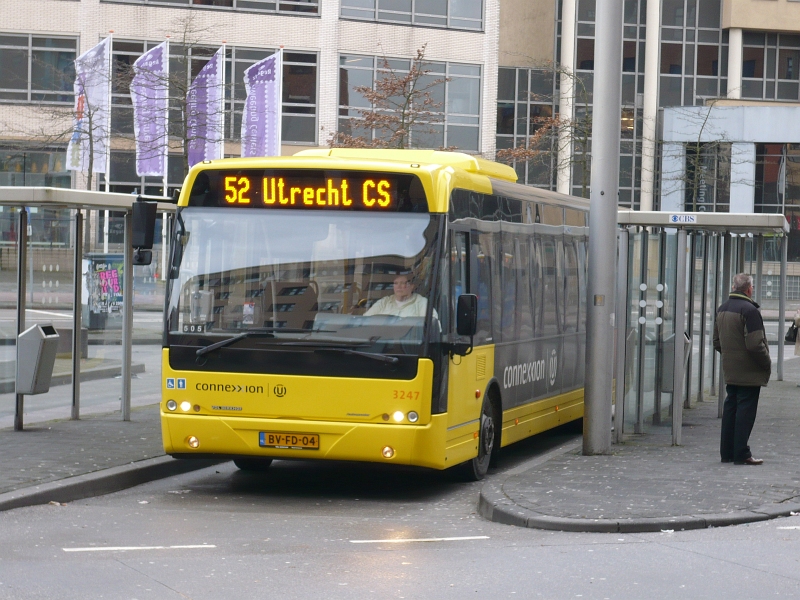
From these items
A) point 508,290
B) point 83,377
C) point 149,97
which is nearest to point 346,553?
point 508,290

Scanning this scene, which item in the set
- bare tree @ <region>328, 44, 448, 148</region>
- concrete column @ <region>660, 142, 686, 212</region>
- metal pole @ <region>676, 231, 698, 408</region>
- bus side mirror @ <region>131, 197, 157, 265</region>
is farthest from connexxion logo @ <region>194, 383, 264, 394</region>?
concrete column @ <region>660, 142, 686, 212</region>

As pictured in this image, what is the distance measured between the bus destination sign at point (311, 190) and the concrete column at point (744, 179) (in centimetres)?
4379

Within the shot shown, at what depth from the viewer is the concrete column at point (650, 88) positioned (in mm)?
52938

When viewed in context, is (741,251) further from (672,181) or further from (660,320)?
(672,181)

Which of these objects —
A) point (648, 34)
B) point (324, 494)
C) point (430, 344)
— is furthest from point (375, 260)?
point (648, 34)

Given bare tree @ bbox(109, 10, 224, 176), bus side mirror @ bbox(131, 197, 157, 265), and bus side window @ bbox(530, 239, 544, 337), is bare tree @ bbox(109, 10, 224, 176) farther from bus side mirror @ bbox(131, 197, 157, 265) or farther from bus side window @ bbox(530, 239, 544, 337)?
bus side mirror @ bbox(131, 197, 157, 265)

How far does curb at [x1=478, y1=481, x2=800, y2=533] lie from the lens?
863cm

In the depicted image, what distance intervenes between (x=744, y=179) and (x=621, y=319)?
41.0 meters

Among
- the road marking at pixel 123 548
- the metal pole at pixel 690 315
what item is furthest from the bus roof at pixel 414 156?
the metal pole at pixel 690 315

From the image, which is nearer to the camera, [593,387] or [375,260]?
[375,260]

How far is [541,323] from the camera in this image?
43.5 feet

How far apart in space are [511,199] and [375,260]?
8.73 feet

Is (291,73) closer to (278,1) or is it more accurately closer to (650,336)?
(278,1)

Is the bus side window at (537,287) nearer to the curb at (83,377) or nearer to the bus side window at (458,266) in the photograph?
the bus side window at (458,266)
